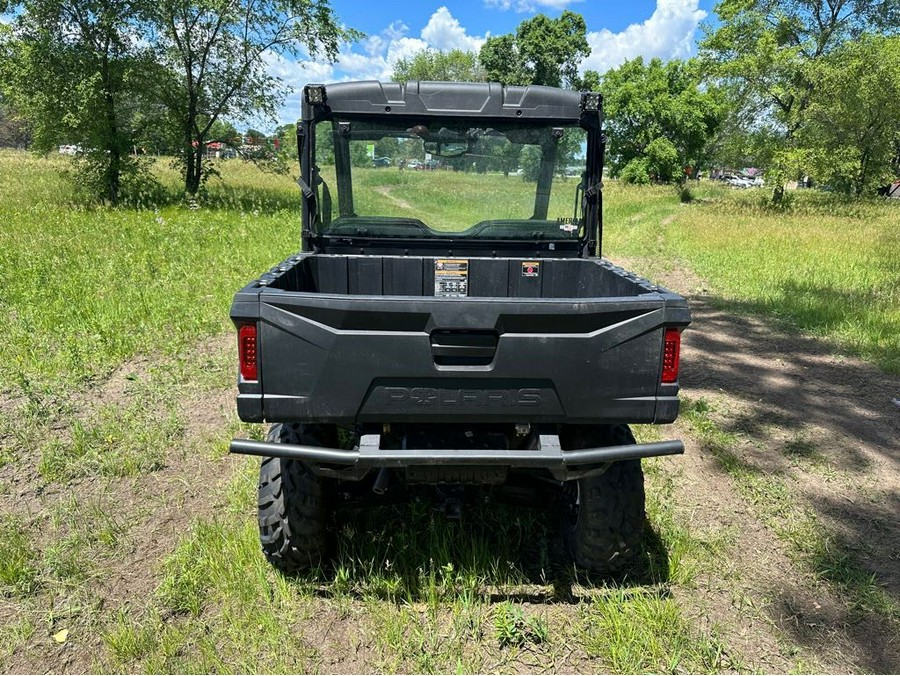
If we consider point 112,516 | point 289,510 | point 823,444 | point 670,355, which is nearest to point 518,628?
point 289,510

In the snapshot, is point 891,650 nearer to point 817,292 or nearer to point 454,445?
point 454,445

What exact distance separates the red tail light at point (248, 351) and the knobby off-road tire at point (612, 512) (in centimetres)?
138

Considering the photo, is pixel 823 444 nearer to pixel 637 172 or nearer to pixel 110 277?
pixel 110 277

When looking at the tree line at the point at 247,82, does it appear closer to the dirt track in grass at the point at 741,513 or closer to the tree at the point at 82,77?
the tree at the point at 82,77

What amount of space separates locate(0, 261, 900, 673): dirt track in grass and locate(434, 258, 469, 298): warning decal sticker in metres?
1.84

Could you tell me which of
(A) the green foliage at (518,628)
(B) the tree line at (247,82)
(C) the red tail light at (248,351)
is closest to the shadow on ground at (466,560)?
(A) the green foliage at (518,628)

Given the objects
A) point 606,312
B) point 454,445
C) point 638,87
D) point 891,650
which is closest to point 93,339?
point 454,445

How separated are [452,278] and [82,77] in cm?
1584

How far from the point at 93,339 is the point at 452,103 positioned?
430 cm

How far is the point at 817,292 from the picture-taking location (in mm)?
9453

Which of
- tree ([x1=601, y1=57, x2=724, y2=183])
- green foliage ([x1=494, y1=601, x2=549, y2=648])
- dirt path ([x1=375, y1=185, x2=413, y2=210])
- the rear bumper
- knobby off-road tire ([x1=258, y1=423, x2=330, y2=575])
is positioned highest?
tree ([x1=601, y1=57, x2=724, y2=183])

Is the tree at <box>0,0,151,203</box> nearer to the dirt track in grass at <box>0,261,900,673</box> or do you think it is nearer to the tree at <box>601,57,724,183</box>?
the dirt track in grass at <box>0,261,900,673</box>

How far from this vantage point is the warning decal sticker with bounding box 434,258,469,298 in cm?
379

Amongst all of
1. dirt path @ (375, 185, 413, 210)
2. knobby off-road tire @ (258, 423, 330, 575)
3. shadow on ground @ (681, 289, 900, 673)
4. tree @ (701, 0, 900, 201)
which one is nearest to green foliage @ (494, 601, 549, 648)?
knobby off-road tire @ (258, 423, 330, 575)
